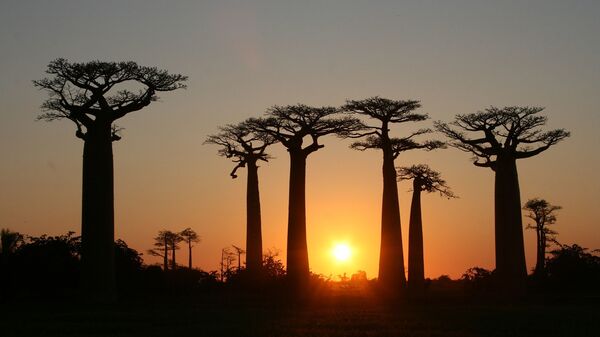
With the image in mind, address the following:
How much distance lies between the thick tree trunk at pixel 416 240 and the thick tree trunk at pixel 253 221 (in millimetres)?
6525

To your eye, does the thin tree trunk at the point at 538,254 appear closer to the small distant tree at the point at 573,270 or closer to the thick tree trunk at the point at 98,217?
the small distant tree at the point at 573,270

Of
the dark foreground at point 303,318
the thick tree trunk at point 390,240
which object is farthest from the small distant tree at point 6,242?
the thick tree trunk at point 390,240

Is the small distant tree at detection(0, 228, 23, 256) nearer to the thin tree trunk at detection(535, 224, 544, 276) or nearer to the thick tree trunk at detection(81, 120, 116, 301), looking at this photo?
the thick tree trunk at detection(81, 120, 116, 301)

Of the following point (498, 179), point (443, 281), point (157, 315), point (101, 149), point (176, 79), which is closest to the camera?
point (157, 315)

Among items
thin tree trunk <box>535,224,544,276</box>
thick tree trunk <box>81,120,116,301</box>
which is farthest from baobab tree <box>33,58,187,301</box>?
thin tree trunk <box>535,224,544,276</box>

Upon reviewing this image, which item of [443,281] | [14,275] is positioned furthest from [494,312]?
[443,281]

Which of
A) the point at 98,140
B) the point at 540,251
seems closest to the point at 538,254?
the point at 540,251

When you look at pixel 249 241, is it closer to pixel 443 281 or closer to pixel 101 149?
pixel 101 149

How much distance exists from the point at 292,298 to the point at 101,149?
312 inches

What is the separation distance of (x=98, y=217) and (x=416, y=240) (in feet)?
59.0

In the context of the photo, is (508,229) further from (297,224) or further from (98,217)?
(98,217)

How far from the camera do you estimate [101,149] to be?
97.0 ft

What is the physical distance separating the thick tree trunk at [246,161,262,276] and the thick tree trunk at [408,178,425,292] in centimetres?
653

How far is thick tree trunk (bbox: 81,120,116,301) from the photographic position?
93.7 ft
